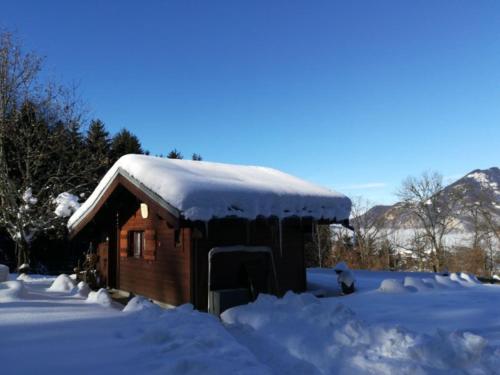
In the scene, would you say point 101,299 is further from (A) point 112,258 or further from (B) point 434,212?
(B) point 434,212

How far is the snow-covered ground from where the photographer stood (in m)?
4.26

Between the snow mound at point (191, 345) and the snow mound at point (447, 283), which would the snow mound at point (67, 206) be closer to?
the snow mound at point (191, 345)

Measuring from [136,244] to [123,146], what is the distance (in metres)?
18.7

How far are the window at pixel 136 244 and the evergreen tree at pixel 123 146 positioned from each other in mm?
17061

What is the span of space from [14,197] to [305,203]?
51.9 ft

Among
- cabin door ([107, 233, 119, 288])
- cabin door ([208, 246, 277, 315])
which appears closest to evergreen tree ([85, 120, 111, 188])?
cabin door ([107, 233, 119, 288])

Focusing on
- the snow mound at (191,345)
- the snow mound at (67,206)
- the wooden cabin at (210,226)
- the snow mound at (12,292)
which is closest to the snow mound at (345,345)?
the snow mound at (191,345)

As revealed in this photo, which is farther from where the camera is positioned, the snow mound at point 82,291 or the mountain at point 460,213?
the mountain at point 460,213

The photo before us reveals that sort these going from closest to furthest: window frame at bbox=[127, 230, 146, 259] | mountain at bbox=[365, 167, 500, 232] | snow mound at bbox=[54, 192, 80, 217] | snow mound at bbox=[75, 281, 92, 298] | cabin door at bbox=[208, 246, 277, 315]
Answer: cabin door at bbox=[208, 246, 277, 315], snow mound at bbox=[75, 281, 92, 298], window frame at bbox=[127, 230, 146, 259], snow mound at bbox=[54, 192, 80, 217], mountain at bbox=[365, 167, 500, 232]

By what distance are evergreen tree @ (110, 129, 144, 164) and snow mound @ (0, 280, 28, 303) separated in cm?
2015

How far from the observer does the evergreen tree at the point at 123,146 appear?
2920cm

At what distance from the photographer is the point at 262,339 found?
5867 millimetres

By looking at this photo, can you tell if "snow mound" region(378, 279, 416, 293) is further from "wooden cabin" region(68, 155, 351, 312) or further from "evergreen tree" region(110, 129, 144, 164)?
"evergreen tree" region(110, 129, 144, 164)

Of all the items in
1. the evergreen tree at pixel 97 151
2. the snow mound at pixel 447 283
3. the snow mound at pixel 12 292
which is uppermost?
the evergreen tree at pixel 97 151
